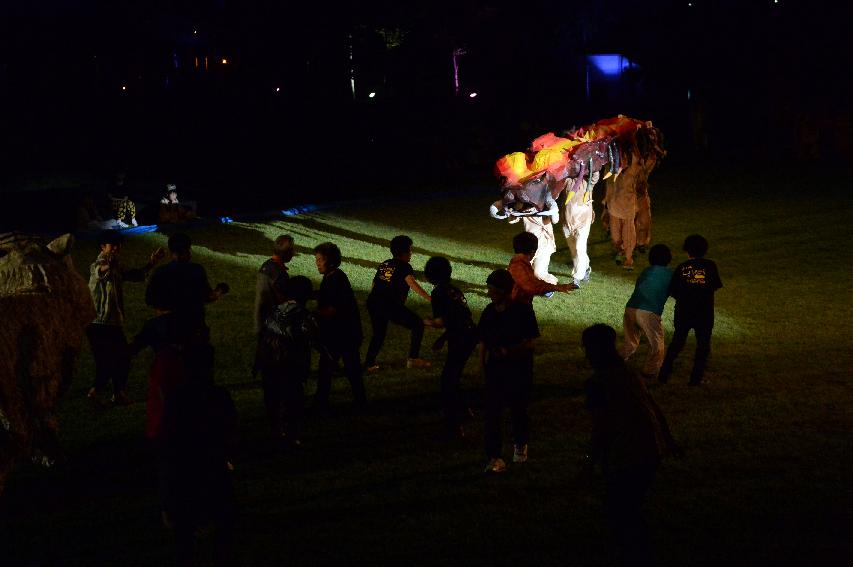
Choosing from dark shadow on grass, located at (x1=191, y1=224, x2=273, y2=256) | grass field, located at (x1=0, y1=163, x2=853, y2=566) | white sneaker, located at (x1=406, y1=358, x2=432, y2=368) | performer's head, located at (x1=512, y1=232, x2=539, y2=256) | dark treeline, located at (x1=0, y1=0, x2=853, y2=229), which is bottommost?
grass field, located at (x1=0, y1=163, x2=853, y2=566)

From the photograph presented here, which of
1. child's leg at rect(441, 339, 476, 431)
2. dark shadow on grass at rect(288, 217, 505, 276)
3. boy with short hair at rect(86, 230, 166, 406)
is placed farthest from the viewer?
dark shadow on grass at rect(288, 217, 505, 276)

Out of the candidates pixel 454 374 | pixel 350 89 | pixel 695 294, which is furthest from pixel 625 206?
pixel 350 89

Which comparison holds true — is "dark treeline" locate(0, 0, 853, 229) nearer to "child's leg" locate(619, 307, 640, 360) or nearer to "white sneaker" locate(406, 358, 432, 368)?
"white sneaker" locate(406, 358, 432, 368)

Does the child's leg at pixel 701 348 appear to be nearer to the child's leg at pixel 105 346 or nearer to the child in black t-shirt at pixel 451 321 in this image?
the child in black t-shirt at pixel 451 321

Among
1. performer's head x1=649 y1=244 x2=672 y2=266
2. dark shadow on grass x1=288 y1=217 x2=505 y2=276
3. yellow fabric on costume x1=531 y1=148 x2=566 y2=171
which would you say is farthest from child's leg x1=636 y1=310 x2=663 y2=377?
dark shadow on grass x1=288 y1=217 x2=505 y2=276

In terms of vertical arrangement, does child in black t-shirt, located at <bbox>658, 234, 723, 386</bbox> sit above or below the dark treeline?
below

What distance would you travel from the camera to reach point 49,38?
4025 cm

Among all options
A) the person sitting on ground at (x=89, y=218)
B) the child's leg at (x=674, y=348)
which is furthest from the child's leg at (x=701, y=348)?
the person sitting on ground at (x=89, y=218)

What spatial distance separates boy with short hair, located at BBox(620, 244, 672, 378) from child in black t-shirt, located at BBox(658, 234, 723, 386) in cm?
13

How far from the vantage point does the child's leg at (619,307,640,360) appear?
11.7 meters

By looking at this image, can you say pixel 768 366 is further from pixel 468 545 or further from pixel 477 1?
pixel 477 1

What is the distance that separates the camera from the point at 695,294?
1123 centimetres

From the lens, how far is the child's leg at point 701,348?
11.4 m

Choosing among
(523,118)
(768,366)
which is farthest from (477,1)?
(768,366)
